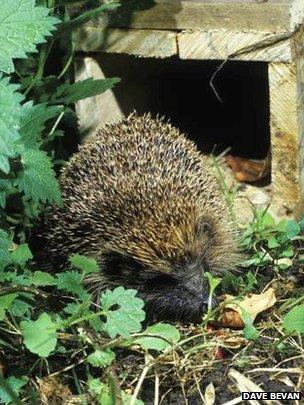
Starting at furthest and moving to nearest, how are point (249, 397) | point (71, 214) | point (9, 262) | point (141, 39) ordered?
point (141, 39) → point (71, 214) → point (9, 262) → point (249, 397)

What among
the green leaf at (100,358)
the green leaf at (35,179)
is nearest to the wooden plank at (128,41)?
the green leaf at (35,179)

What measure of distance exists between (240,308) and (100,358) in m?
0.81

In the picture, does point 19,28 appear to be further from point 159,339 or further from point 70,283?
point 159,339

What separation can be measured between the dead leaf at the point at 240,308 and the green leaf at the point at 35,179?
0.94 meters

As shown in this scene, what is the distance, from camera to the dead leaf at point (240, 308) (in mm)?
4664

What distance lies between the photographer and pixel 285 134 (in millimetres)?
5430

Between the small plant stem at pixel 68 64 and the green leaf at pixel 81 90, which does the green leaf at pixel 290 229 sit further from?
the small plant stem at pixel 68 64

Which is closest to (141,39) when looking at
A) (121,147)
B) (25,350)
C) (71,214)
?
(121,147)

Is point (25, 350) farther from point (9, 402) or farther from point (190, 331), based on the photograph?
point (190, 331)

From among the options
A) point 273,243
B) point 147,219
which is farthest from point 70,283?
point 273,243

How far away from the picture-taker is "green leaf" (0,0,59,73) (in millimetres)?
3904

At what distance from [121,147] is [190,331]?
1.04 m

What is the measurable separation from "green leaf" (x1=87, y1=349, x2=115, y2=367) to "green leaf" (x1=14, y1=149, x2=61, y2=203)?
722mm

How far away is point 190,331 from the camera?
4.70 meters
